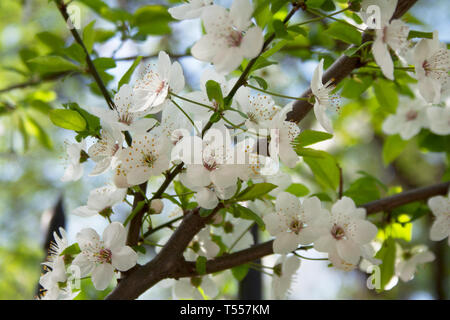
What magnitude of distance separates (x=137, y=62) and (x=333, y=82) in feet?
1.07

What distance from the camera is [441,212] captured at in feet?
2.84

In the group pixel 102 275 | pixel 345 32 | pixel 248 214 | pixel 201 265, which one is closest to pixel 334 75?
pixel 345 32

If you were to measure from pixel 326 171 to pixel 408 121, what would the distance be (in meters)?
0.41

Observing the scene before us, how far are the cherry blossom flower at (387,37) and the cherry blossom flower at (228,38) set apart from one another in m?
0.15

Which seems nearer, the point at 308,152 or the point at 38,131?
the point at 308,152

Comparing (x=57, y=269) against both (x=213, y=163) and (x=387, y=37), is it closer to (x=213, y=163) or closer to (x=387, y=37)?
(x=213, y=163)

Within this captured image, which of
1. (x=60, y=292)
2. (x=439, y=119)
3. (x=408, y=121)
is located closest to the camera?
(x=60, y=292)

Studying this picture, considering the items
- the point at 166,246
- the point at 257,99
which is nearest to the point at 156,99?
the point at 257,99

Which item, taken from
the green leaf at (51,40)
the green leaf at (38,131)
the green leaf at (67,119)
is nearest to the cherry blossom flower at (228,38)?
the green leaf at (67,119)

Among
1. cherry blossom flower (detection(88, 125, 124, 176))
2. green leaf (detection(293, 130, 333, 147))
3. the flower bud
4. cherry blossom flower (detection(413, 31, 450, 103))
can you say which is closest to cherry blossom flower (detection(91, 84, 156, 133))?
cherry blossom flower (detection(88, 125, 124, 176))

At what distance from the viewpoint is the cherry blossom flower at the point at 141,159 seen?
2.00 ft

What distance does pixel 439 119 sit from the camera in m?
1.11

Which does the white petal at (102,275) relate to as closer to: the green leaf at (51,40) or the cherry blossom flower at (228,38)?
the cherry blossom flower at (228,38)

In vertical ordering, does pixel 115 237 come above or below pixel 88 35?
below
